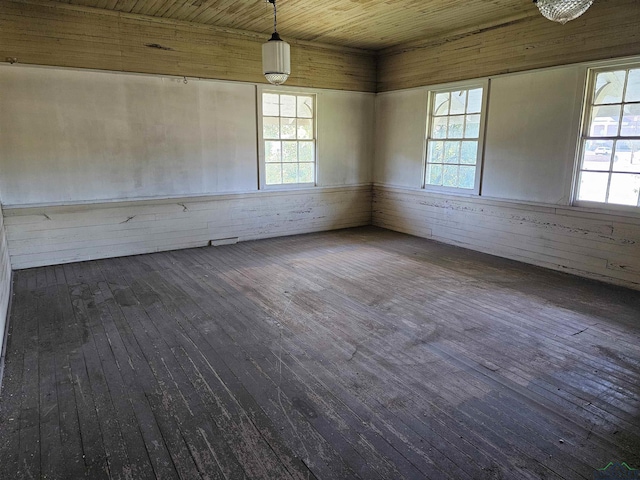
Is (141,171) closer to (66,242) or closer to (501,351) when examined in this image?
(66,242)

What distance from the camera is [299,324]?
3572 millimetres

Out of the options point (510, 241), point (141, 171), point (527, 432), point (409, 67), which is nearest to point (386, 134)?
point (409, 67)

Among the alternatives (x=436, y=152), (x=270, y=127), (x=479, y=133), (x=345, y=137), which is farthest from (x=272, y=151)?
(x=479, y=133)

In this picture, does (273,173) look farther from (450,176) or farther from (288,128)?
(450,176)

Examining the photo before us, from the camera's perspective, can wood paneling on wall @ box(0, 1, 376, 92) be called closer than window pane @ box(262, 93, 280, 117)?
Yes

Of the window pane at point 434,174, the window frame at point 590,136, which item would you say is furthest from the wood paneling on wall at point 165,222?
the window frame at point 590,136

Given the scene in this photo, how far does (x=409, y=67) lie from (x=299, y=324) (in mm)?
5050

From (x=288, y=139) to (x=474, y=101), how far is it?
112 inches

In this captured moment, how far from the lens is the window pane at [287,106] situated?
664 centimetres

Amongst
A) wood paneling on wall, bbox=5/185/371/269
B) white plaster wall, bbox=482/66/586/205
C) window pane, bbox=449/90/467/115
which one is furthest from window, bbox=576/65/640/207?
wood paneling on wall, bbox=5/185/371/269

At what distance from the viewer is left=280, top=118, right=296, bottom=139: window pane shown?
21.9 ft

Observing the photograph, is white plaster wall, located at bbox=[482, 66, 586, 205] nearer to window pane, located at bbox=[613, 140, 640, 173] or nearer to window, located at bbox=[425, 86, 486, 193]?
window, located at bbox=[425, 86, 486, 193]

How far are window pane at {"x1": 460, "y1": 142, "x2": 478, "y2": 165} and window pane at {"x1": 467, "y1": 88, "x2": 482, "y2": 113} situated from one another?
0.47 m

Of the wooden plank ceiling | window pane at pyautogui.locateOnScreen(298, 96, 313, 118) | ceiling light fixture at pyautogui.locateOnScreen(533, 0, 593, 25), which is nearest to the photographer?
ceiling light fixture at pyautogui.locateOnScreen(533, 0, 593, 25)
